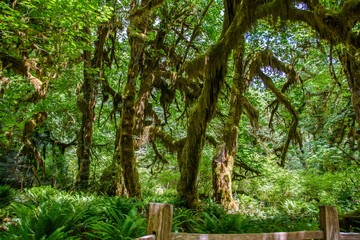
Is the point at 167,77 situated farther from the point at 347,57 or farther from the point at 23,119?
the point at 347,57

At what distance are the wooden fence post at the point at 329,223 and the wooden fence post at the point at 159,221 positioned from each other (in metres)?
1.75

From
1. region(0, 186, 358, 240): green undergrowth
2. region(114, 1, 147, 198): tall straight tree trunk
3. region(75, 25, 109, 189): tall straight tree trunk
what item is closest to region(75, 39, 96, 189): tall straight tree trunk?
region(75, 25, 109, 189): tall straight tree trunk

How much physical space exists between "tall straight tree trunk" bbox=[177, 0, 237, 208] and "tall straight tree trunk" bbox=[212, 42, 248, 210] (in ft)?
6.33

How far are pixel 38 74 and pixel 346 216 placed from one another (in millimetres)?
6660

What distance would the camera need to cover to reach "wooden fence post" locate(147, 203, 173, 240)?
219 centimetres

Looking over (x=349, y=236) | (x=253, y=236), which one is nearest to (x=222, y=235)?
(x=253, y=236)

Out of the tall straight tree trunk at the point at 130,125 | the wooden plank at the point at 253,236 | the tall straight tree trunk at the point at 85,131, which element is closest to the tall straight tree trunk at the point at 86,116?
the tall straight tree trunk at the point at 85,131

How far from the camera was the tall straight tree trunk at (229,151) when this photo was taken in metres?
8.84

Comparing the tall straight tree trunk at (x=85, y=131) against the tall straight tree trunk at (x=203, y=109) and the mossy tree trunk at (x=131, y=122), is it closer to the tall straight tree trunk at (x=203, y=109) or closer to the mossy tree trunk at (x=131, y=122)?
the mossy tree trunk at (x=131, y=122)

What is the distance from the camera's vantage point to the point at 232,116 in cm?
941

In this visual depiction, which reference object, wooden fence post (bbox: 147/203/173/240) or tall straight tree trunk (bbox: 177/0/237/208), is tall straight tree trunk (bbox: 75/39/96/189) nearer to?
tall straight tree trunk (bbox: 177/0/237/208)

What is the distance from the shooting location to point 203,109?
6.32 meters

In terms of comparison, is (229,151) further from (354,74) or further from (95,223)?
(95,223)

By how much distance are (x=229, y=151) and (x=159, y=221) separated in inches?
282
